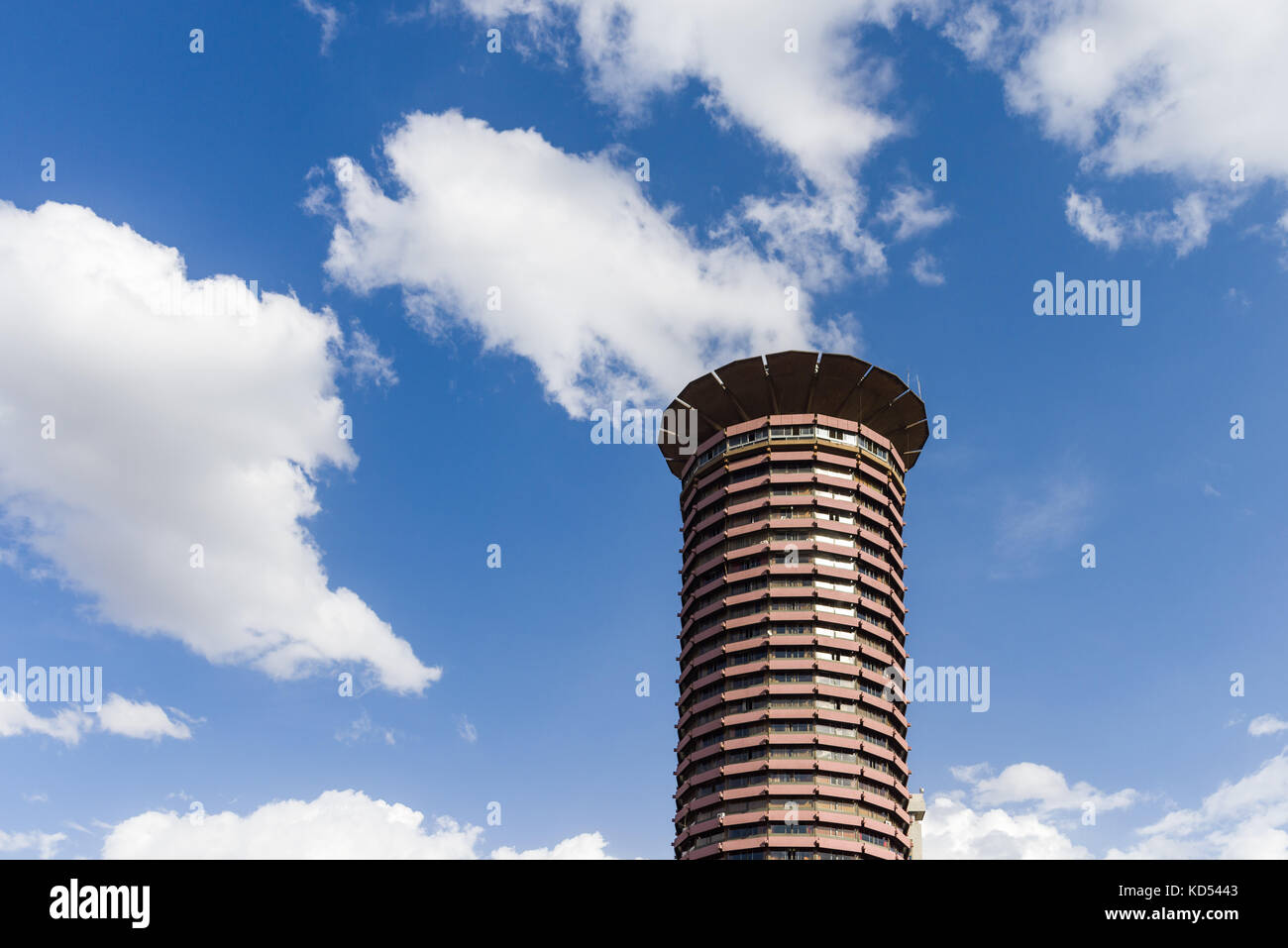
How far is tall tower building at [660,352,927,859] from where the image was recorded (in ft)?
424

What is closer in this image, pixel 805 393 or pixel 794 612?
pixel 794 612

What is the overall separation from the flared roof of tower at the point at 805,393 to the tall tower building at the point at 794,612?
0.22 metres

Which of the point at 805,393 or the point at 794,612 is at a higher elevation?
the point at 805,393

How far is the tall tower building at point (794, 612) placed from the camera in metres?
129

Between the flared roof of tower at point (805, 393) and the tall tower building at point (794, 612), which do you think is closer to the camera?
the tall tower building at point (794, 612)

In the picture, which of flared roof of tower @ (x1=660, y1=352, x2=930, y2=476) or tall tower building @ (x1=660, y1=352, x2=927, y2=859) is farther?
flared roof of tower @ (x1=660, y1=352, x2=930, y2=476)

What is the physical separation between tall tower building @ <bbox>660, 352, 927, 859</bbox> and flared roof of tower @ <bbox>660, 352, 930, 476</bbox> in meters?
0.22

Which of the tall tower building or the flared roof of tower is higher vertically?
the flared roof of tower

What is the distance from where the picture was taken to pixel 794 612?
139m

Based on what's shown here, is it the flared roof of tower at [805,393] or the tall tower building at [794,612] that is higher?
the flared roof of tower at [805,393]

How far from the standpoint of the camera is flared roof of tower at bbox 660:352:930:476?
15038cm

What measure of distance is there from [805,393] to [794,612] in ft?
104
